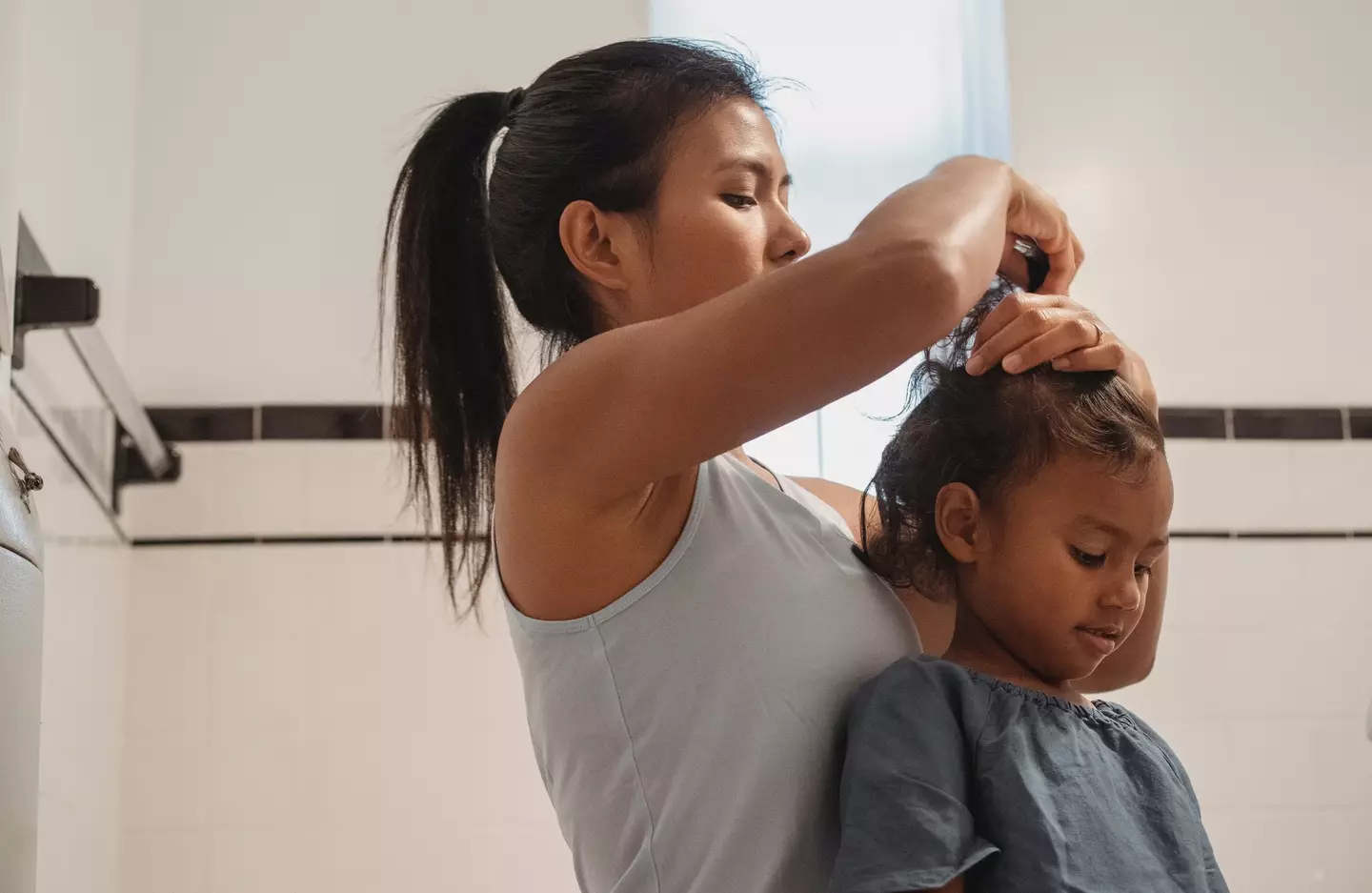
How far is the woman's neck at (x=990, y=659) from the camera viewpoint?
42.2 inches

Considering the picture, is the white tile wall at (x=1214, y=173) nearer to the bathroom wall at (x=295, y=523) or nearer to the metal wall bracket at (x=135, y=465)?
the bathroom wall at (x=295, y=523)

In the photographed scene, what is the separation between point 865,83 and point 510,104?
5.09ft

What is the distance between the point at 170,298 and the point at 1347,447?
2.16m

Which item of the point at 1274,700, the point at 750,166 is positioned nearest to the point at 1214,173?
the point at 1274,700

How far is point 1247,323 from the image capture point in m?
2.59

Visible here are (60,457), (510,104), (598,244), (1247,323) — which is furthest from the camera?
(1247,323)

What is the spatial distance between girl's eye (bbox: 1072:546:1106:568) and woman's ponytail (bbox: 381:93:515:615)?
1.59 ft

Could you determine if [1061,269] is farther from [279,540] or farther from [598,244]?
[279,540]

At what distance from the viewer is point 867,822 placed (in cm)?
87

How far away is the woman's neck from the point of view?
1072 mm

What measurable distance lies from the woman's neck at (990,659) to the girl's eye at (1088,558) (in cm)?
9

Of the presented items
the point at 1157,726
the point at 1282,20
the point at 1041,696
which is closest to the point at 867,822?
the point at 1041,696

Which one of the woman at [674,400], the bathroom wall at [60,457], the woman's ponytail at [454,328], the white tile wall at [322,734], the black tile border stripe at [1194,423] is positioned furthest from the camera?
the black tile border stripe at [1194,423]

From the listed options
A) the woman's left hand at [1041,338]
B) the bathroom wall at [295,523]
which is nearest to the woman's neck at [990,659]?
the woman's left hand at [1041,338]
